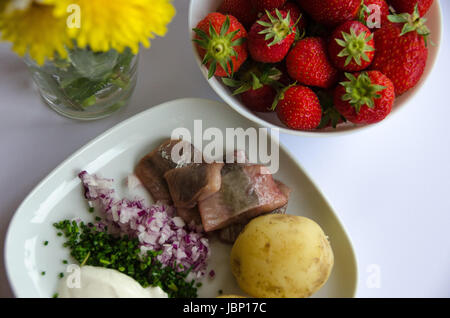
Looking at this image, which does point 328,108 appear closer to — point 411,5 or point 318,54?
point 318,54

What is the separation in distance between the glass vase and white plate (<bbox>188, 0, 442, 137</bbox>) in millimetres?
174

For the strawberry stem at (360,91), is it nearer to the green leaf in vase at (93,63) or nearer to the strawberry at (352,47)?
the strawberry at (352,47)

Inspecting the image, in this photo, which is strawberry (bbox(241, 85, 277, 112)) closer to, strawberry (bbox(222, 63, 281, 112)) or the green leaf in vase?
strawberry (bbox(222, 63, 281, 112))

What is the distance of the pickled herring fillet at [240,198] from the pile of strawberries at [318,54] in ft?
0.52

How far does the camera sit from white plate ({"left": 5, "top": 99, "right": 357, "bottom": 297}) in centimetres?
102

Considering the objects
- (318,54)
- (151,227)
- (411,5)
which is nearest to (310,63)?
(318,54)

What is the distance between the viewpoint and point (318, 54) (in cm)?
100

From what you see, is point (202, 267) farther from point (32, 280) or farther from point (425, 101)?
point (425, 101)

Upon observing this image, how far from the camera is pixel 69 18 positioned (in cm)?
73

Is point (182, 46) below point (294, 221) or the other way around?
the other way around

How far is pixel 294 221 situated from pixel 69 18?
2.00 feet

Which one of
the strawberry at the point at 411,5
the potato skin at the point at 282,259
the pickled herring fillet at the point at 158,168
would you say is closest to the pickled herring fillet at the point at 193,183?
the pickled herring fillet at the point at 158,168

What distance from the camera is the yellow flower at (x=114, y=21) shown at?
74 centimetres
